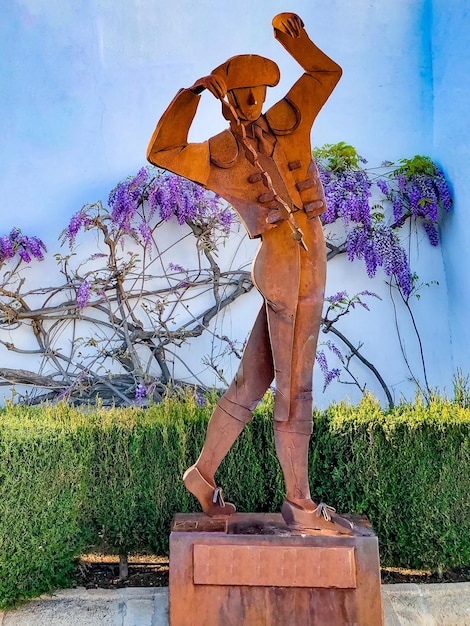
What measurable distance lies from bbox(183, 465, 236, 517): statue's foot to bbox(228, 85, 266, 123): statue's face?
1.47 m

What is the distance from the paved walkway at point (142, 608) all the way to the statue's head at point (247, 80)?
2.13 meters

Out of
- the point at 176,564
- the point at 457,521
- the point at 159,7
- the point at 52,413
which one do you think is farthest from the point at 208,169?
the point at 159,7

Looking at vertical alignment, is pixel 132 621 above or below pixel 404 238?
below

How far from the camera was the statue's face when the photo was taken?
7.14ft

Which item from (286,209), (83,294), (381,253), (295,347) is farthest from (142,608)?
(381,253)

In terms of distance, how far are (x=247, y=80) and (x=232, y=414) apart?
1.35m

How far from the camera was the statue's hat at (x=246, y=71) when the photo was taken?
6.95ft

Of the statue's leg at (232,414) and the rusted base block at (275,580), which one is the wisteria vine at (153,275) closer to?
the statue's leg at (232,414)

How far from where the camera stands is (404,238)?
5.05m

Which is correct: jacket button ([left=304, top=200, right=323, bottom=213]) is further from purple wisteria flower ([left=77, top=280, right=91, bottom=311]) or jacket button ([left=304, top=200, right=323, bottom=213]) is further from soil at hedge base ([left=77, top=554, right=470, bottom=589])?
purple wisteria flower ([left=77, top=280, right=91, bottom=311])

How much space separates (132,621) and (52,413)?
127cm

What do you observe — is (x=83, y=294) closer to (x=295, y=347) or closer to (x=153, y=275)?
(x=153, y=275)

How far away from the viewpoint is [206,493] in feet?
7.65

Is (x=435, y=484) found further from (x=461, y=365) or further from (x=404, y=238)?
(x=404, y=238)
